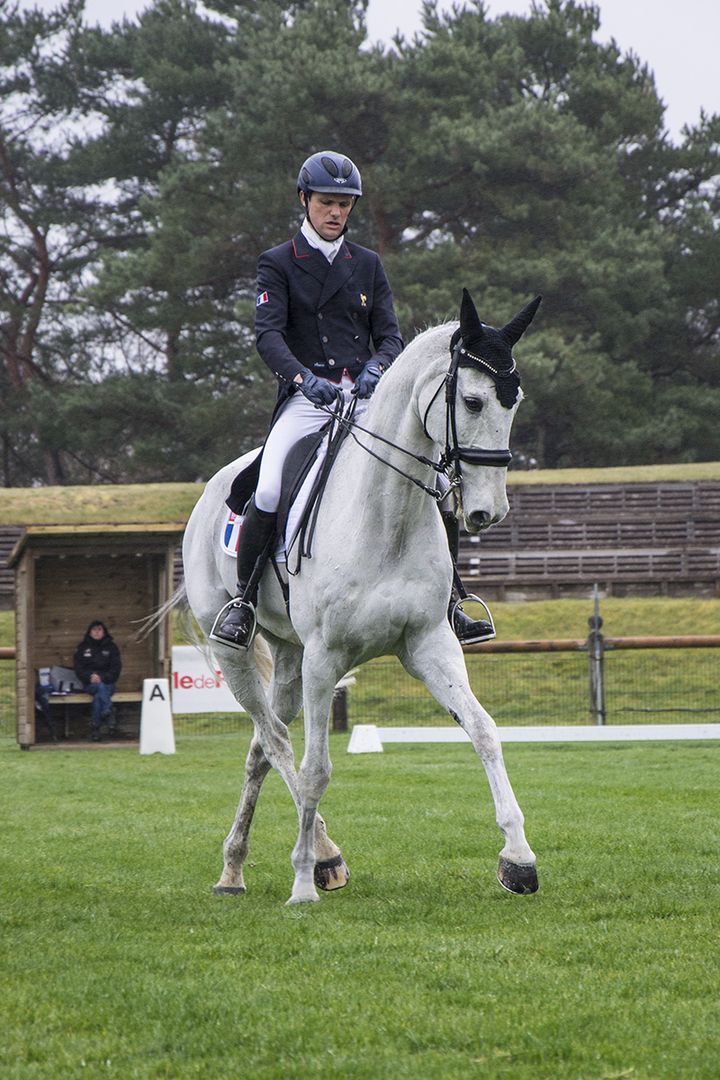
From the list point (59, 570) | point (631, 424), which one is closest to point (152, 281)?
point (631, 424)

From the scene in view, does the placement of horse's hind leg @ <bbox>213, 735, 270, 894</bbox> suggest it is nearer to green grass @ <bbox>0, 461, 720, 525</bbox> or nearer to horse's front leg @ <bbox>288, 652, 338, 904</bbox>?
horse's front leg @ <bbox>288, 652, 338, 904</bbox>

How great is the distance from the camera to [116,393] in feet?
144

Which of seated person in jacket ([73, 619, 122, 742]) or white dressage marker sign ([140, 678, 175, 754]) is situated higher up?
seated person in jacket ([73, 619, 122, 742])

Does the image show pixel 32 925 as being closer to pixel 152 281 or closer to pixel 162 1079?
pixel 162 1079

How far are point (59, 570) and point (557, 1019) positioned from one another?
54.5 ft

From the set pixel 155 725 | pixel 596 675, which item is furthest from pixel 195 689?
pixel 596 675

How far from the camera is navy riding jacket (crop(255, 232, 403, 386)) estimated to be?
7.55 meters

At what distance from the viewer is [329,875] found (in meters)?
7.14

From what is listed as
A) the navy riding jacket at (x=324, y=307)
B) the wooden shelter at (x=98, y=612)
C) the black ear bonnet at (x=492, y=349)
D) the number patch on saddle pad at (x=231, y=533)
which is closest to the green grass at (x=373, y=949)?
the number patch on saddle pad at (x=231, y=533)

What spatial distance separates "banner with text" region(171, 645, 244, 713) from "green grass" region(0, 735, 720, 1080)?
8.59 metres

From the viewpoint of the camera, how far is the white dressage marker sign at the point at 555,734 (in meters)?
17.1

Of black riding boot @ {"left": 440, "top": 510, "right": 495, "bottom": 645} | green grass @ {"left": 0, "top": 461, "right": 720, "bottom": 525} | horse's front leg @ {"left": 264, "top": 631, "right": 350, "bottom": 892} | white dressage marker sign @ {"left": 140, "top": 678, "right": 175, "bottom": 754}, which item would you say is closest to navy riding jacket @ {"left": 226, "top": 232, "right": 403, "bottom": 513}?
black riding boot @ {"left": 440, "top": 510, "right": 495, "bottom": 645}

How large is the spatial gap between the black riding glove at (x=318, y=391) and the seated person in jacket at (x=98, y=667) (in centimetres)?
1260

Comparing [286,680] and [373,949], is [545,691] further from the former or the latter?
[373,949]
